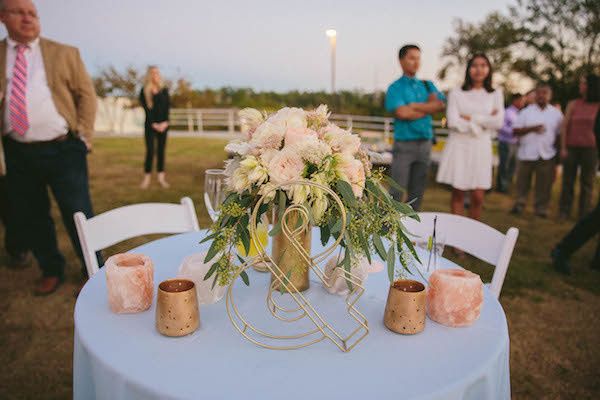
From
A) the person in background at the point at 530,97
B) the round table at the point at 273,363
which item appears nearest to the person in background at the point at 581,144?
the person in background at the point at 530,97

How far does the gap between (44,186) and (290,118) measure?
98.9 inches

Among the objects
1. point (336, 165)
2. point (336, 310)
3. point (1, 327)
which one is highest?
point (336, 165)

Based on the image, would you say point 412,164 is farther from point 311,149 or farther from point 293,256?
point 311,149

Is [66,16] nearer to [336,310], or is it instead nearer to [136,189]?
[136,189]

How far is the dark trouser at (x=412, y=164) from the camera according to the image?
347cm

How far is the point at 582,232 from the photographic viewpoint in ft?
10.7

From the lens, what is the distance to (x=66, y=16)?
34.6ft

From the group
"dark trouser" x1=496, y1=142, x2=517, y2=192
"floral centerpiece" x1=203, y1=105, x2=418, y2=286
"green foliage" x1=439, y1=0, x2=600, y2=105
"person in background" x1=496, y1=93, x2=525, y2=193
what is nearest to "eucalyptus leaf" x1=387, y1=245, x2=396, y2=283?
"floral centerpiece" x1=203, y1=105, x2=418, y2=286

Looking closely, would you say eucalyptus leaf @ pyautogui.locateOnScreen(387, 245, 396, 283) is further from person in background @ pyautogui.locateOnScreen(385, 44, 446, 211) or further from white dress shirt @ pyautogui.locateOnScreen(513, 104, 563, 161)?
white dress shirt @ pyautogui.locateOnScreen(513, 104, 563, 161)

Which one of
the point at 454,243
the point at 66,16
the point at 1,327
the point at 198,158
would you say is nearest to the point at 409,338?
the point at 454,243

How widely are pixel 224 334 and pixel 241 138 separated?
55 cm

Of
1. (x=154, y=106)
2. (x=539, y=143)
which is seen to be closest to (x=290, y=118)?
(x=539, y=143)

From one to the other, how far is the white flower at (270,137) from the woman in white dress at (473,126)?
2.72 metres

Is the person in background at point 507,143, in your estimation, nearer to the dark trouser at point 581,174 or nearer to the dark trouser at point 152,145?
the dark trouser at point 581,174
